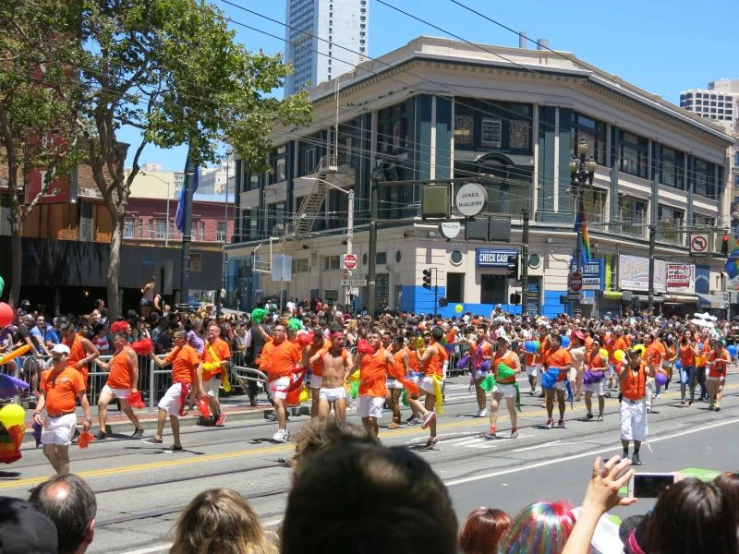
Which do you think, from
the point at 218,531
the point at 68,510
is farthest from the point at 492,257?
the point at 68,510

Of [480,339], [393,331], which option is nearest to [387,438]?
[393,331]

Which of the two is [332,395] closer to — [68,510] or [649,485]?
[68,510]

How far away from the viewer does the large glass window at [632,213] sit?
178 feet

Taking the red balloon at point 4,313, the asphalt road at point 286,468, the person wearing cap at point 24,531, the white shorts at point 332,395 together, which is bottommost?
the asphalt road at point 286,468

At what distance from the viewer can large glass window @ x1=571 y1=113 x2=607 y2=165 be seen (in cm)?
4894

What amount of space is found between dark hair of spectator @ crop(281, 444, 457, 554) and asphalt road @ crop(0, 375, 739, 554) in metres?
6.83

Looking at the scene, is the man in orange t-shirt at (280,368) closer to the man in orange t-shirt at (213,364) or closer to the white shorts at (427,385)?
the man in orange t-shirt at (213,364)

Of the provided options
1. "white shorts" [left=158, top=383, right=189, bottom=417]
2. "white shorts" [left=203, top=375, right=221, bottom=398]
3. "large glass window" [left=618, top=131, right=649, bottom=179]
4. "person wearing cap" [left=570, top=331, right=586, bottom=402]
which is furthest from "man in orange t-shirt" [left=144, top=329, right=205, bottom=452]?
"large glass window" [left=618, top=131, right=649, bottom=179]

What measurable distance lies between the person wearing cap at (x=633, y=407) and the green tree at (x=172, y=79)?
35.8 feet

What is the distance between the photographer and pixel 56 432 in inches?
422

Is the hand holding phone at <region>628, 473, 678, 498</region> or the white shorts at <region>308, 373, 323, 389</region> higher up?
the hand holding phone at <region>628, 473, 678, 498</region>

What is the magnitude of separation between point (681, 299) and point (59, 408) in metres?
53.2

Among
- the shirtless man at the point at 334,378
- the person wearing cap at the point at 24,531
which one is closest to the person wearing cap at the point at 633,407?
the shirtless man at the point at 334,378

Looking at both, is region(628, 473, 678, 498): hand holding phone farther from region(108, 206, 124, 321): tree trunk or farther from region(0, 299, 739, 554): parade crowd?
region(108, 206, 124, 321): tree trunk
